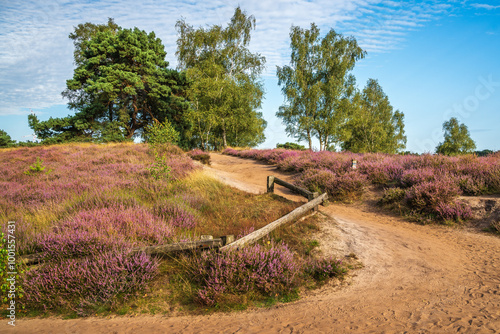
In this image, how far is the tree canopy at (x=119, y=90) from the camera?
28.4 m

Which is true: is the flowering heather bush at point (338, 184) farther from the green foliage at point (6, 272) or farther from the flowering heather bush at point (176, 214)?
the green foliage at point (6, 272)

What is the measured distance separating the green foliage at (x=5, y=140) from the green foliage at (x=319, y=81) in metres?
32.7

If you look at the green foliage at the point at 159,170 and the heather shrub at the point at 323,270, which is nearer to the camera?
the heather shrub at the point at 323,270

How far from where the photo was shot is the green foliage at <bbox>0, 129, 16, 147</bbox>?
28.5 meters

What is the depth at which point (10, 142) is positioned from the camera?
95.3ft

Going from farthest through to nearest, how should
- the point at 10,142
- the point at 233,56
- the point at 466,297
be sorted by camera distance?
the point at 233,56 < the point at 10,142 < the point at 466,297

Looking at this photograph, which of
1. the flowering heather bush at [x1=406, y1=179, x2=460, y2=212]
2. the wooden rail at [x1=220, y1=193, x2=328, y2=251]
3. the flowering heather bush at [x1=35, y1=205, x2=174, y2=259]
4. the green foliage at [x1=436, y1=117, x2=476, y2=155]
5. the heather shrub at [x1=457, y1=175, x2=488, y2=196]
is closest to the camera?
the flowering heather bush at [x1=35, y1=205, x2=174, y2=259]

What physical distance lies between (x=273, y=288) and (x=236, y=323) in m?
1.00

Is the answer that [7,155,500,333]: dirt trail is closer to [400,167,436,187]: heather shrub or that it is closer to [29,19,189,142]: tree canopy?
[400,167,436,187]: heather shrub

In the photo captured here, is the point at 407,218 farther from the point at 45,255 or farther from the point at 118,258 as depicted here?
the point at 45,255

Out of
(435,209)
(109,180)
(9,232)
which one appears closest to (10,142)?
(109,180)

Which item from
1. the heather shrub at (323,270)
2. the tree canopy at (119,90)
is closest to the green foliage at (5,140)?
the tree canopy at (119,90)

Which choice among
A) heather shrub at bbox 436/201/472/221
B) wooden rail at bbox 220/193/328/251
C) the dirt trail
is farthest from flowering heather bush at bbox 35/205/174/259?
heather shrub at bbox 436/201/472/221

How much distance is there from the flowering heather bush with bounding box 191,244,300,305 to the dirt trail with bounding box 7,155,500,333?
368 mm
